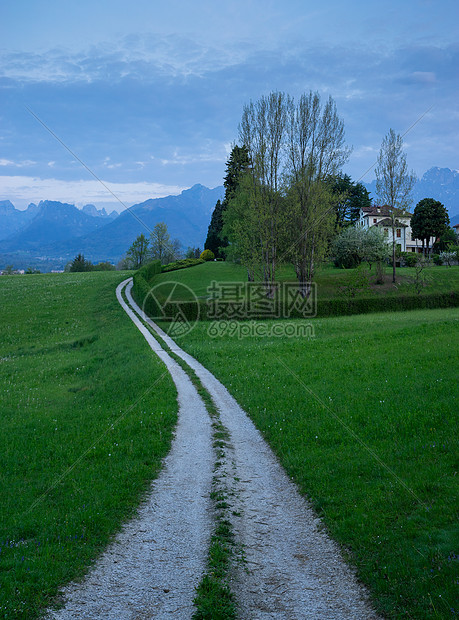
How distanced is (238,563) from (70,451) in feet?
20.4

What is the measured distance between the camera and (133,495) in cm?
880

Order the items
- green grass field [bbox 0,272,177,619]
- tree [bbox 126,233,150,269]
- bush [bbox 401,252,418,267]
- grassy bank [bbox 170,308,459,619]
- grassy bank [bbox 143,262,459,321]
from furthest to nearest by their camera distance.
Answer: tree [bbox 126,233,150,269]
bush [bbox 401,252,418,267]
grassy bank [bbox 143,262,459,321]
green grass field [bbox 0,272,177,619]
grassy bank [bbox 170,308,459,619]

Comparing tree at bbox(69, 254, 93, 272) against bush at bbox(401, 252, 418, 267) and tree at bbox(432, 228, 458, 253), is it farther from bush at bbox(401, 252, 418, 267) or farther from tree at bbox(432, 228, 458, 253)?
tree at bbox(432, 228, 458, 253)

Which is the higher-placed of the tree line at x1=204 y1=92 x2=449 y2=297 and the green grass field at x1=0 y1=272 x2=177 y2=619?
the tree line at x1=204 y1=92 x2=449 y2=297

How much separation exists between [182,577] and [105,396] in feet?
37.8

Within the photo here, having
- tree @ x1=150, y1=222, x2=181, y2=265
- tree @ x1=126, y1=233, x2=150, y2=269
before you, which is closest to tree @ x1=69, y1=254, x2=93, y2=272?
tree @ x1=126, y1=233, x2=150, y2=269

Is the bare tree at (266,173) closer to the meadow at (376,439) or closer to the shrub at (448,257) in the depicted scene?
the meadow at (376,439)

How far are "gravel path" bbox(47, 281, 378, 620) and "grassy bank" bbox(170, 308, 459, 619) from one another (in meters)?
0.43

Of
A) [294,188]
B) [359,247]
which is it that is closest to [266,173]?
[294,188]

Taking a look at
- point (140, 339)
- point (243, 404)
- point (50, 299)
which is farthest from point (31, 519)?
point (50, 299)

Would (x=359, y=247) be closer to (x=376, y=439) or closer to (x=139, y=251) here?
(x=376, y=439)

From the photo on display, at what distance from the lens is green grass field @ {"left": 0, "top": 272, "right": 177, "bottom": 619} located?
654 centimetres

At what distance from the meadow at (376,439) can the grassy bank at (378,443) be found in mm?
24

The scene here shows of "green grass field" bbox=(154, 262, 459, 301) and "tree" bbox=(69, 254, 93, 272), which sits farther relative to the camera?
"tree" bbox=(69, 254, 93, 272)
